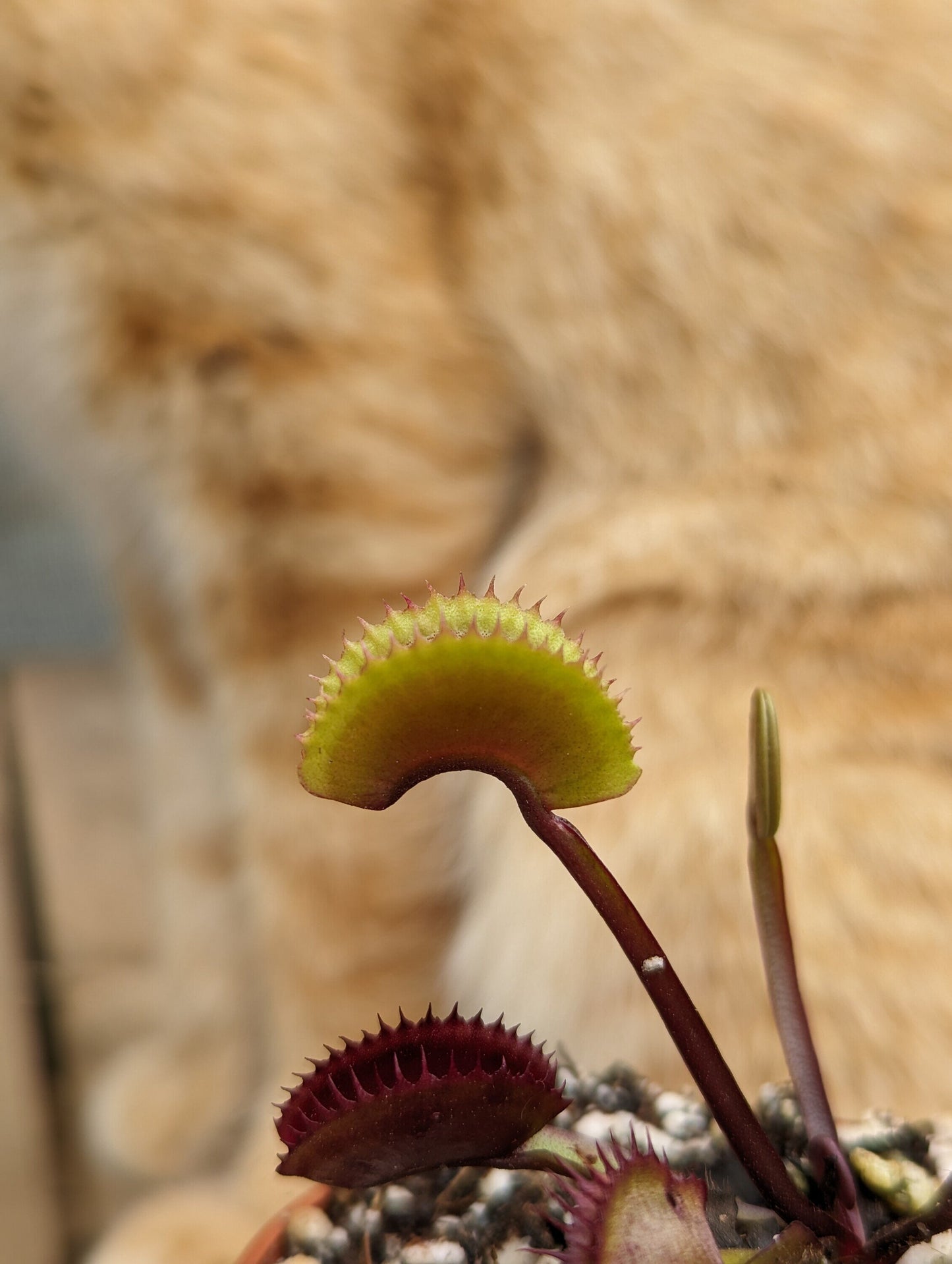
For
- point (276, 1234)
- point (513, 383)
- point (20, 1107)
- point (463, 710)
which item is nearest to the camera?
point (463, 710)

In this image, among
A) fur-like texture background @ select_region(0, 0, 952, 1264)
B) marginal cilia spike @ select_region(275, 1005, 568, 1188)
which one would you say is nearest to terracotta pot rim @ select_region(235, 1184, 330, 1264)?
marginal cilia spike @ select_region(275, 1005, 568, 1188)

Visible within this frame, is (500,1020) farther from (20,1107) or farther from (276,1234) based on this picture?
(20,1107)

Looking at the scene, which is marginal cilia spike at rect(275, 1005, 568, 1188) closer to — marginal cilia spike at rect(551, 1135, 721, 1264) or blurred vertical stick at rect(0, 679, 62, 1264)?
marginal cilia spike at rect(551, 1135, 721, 1264)

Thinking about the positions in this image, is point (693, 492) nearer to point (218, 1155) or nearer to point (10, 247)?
point (10, 247)

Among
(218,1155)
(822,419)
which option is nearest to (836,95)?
(822,419)

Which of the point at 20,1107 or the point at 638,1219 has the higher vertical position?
the point at 20,1107

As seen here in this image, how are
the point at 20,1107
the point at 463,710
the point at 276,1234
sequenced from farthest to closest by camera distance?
the point at 20,1107
the point at 276,1234
the point at 463,710

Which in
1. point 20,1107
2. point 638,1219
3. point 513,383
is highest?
point 513,383

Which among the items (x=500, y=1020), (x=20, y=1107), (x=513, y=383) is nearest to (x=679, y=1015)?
(x=500, y=1020)
